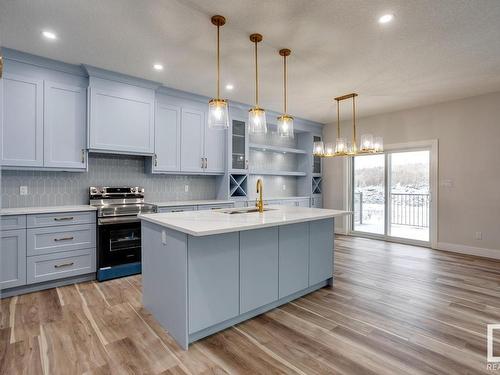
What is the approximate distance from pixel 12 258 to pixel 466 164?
6.58 m

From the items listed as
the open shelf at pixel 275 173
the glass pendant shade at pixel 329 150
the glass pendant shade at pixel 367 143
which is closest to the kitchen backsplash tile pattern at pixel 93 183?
the open shelf at pixel 275 173

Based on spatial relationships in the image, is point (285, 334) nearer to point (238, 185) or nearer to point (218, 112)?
point (218, 112)

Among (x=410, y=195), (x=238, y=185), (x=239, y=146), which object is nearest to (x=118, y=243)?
(x=238, y=185)

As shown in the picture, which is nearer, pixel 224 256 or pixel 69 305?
pixel 224 256

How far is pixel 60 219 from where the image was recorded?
10.7ft

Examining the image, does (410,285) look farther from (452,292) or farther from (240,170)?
(240,170)

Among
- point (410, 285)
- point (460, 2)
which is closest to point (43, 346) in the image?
point (410, 285)

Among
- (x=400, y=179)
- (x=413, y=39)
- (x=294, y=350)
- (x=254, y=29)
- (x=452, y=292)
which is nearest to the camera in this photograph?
(x=294, y=350)

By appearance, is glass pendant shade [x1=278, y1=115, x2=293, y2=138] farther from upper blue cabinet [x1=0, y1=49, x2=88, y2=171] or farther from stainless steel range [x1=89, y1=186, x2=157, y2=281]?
upper blue cabinet [x1=0, y1=49, x2=88, y2=171]

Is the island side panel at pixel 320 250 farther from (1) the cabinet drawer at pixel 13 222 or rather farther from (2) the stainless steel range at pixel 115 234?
(1) the cabinet drawer at pixel 13 222

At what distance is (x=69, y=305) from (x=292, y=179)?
518cm

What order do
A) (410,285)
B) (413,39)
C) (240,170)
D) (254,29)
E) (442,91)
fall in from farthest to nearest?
1. (240,170)
2. (442,91)
3. (410,285)
4. (413,39)
5. (254,29)

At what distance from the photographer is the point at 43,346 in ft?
6.89

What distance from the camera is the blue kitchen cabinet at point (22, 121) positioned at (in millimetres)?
3133
